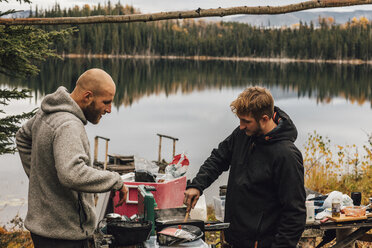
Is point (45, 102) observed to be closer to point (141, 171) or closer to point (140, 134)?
point (141, 171)

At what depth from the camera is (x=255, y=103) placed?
307 centimetres

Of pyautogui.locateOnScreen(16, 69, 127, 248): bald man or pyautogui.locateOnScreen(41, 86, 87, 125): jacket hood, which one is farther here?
pyautogui.locateOnScreen(41, 86, 87, 125): jacket hood

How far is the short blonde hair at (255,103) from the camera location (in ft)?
10.1

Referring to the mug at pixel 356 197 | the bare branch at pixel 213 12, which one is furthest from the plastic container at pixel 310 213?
the bare branch at pixel 213 12

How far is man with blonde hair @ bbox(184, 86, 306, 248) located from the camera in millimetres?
3000

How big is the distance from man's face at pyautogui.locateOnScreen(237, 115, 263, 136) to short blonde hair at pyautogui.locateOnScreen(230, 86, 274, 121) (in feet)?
0.07

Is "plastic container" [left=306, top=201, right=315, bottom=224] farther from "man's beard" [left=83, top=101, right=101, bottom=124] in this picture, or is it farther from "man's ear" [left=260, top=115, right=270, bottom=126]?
"man's beard" [left=83, top=101, right=101, bottom=124]

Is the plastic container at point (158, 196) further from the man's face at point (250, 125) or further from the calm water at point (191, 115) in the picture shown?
the calm water at point (191, 115)

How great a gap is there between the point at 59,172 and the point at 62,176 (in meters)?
0.03

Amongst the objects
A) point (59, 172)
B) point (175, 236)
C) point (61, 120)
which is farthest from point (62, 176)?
point (175, 236)

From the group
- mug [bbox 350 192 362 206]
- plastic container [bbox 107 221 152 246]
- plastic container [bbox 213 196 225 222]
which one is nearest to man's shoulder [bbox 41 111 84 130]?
plastic container [bbox 107 221 152 246]

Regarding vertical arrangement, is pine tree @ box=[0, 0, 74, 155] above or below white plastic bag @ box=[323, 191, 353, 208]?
above

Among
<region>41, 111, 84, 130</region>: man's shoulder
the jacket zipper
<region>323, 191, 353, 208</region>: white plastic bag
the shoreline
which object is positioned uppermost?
<region>41, 111, 84, 130</region>: man's shoulder

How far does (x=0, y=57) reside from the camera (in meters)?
5.92
